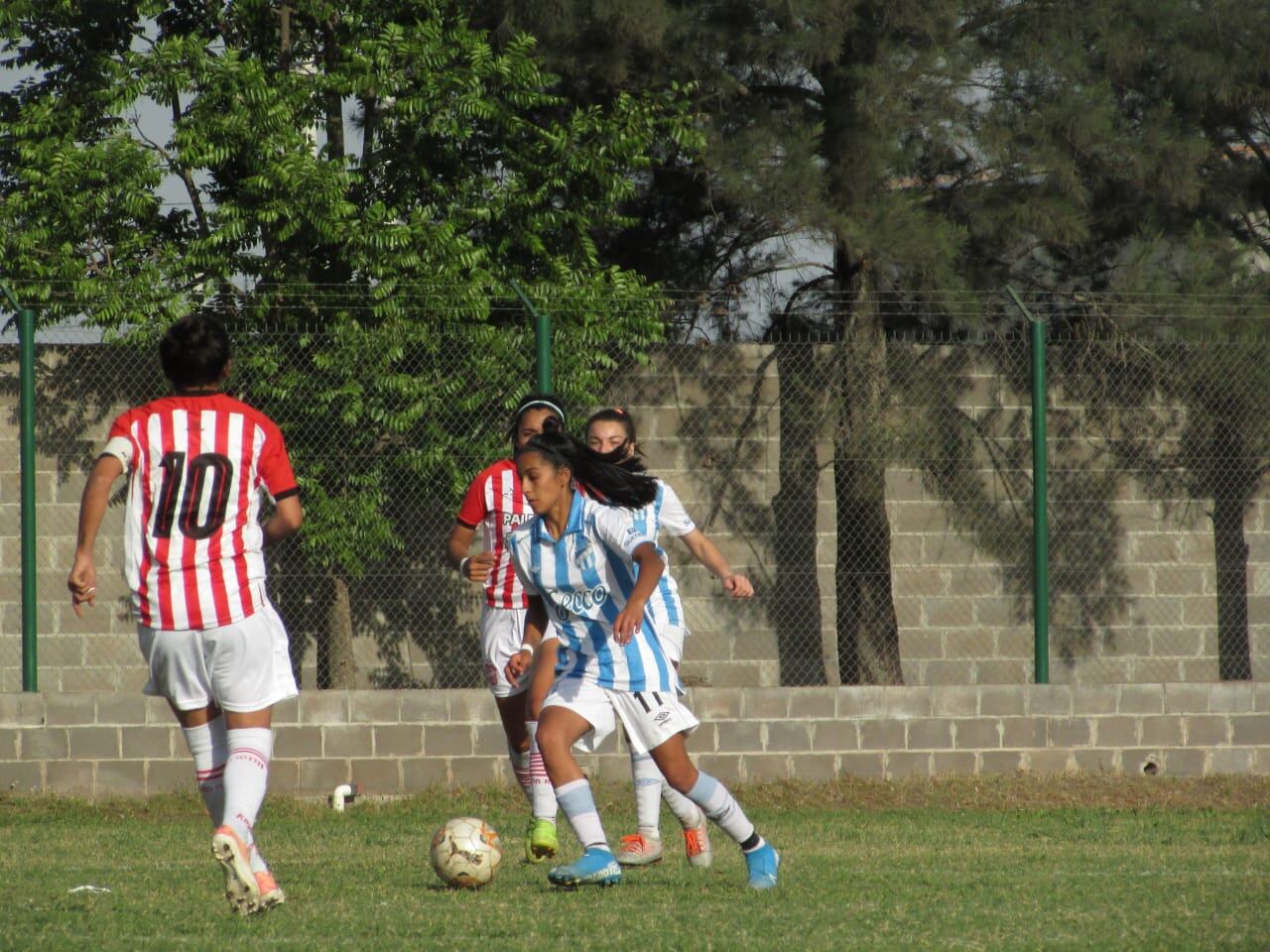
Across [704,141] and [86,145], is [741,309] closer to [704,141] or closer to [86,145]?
[704,141]

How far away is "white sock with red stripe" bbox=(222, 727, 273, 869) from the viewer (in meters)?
5.43

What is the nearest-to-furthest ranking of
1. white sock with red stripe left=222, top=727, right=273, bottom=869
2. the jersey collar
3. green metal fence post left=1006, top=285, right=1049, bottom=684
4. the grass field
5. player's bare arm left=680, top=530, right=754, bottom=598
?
the grass field
white sock with red stripe left=222, top=727, right=273, bottom=869
the jersey collar
player's bare arm left=680, top=530, right=754, bottom=598
green metal fence post left=1006, top=285, right=1049, bottom=684

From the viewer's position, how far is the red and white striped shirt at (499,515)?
7562 millimetres

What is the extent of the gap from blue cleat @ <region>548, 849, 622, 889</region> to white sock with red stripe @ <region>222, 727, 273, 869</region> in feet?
3.56

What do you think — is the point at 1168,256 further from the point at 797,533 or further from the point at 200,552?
the point at 200,552

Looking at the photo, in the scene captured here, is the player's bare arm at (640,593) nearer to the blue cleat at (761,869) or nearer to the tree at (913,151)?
the blue cleat at (761,869)

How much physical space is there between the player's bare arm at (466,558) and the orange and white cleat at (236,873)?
6.28ft

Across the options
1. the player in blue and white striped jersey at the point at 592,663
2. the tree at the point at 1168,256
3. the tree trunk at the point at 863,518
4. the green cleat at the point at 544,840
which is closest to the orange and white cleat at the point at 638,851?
the green cleat at the point at 544,840

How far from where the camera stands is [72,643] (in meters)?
10.8

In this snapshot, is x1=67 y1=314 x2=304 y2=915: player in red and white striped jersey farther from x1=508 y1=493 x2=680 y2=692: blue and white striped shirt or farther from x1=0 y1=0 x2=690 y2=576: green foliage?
x1=0 y1=0 x2=690 y2=576: green foliage

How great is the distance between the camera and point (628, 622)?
5.64 m

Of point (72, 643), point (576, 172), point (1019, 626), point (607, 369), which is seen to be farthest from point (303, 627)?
point (1019, 626)

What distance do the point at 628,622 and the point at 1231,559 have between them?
7270 mm

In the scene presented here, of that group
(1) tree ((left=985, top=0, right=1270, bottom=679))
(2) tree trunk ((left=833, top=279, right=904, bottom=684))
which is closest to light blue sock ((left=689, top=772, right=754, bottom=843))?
(2) tree trunk ((left=833, top=279, right=904, bottom=684))
